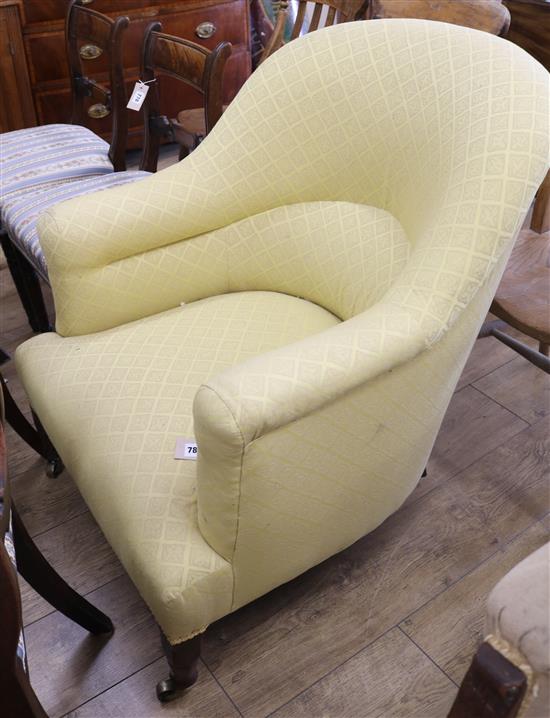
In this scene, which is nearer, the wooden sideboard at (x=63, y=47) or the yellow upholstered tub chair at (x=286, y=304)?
the yellow upholstered tub chair at (x=286, y=304)

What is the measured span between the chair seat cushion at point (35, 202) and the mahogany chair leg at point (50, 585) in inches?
30.5

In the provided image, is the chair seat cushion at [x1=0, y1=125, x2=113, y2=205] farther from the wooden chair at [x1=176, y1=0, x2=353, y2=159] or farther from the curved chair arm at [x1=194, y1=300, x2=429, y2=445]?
the curved chair arm at [x1=194, y1=300, x2=429, y2=445]

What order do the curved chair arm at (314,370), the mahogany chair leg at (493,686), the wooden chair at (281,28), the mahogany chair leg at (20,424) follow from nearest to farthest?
1. the mahogany chair leg at (493,686)
2. the curved chair arm at (314,370)
3. the mahogany chair leg at (20,424)
4. the wooden chair at (281,28)

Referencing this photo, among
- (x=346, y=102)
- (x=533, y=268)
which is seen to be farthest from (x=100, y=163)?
(x=533, y=268)

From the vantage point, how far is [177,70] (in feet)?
5.79

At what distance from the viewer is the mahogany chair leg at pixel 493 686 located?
60 centimetres

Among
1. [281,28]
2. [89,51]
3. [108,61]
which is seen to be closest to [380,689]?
[108,61]

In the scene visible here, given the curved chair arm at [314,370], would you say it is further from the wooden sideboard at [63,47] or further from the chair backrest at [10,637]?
the wooden sideboard at [63,47]

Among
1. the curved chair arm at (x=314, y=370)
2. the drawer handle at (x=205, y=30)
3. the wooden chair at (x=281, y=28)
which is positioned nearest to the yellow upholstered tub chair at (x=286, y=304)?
the curved chair arm at (x=314, y=370)

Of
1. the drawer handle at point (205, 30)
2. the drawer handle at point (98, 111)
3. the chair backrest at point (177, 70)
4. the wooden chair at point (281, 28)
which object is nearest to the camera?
the chair backrest at point (177, 70)

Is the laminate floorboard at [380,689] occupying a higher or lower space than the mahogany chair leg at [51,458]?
lower

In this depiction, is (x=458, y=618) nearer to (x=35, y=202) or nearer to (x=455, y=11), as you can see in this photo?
(x=35, y=202)

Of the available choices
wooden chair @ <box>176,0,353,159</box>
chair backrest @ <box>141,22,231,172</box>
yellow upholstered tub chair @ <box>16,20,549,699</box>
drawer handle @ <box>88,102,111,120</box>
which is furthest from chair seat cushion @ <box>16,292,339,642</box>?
drawer handle @ <box>88,102,111,120</box>

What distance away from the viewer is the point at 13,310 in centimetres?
210
